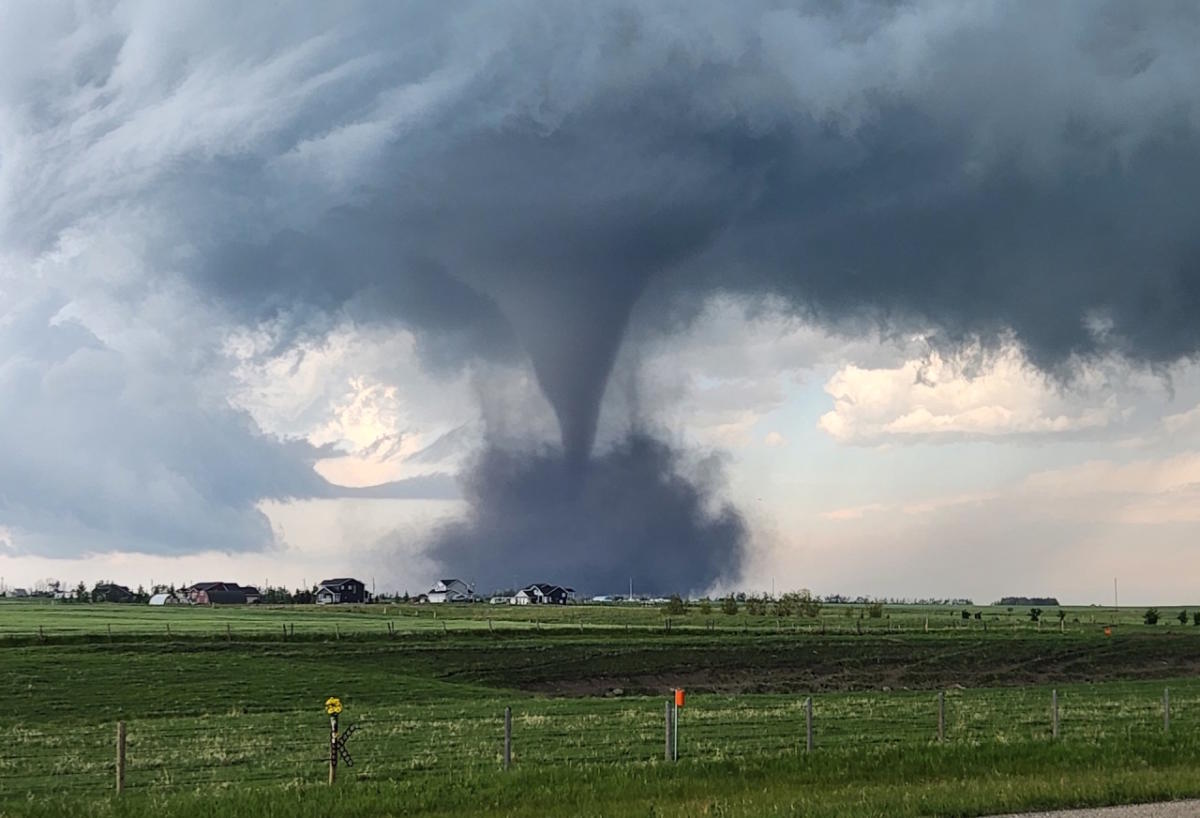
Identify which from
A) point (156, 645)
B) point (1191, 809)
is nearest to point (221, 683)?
point (156, 645)

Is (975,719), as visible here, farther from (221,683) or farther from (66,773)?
(221,683)

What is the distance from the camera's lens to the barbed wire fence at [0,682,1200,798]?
29.7 meters

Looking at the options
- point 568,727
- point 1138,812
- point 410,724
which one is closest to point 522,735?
point 568,727

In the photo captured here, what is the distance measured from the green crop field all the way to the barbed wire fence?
0.17 metres

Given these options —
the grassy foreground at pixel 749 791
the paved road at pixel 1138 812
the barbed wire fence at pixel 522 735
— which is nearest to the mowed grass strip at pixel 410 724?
the barbed wire fence at pixel 522 735

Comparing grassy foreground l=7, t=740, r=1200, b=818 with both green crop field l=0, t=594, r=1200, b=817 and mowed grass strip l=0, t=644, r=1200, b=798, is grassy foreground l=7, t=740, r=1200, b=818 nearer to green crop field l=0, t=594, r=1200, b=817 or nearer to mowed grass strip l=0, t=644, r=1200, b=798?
green crop field l=0, t=594, r=1200, b=817

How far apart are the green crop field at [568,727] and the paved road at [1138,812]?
2.93ft

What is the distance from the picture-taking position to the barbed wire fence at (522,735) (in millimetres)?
29719

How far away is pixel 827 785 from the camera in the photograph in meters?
24.3

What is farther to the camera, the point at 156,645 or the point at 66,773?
the point at 156,645

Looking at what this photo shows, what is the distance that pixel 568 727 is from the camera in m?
40.1

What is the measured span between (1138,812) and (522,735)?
68.2 feet

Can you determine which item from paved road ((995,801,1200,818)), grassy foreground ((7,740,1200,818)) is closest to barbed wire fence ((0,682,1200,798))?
grassy foreground ((7,740,1200,818))

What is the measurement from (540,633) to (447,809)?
3594 inches
